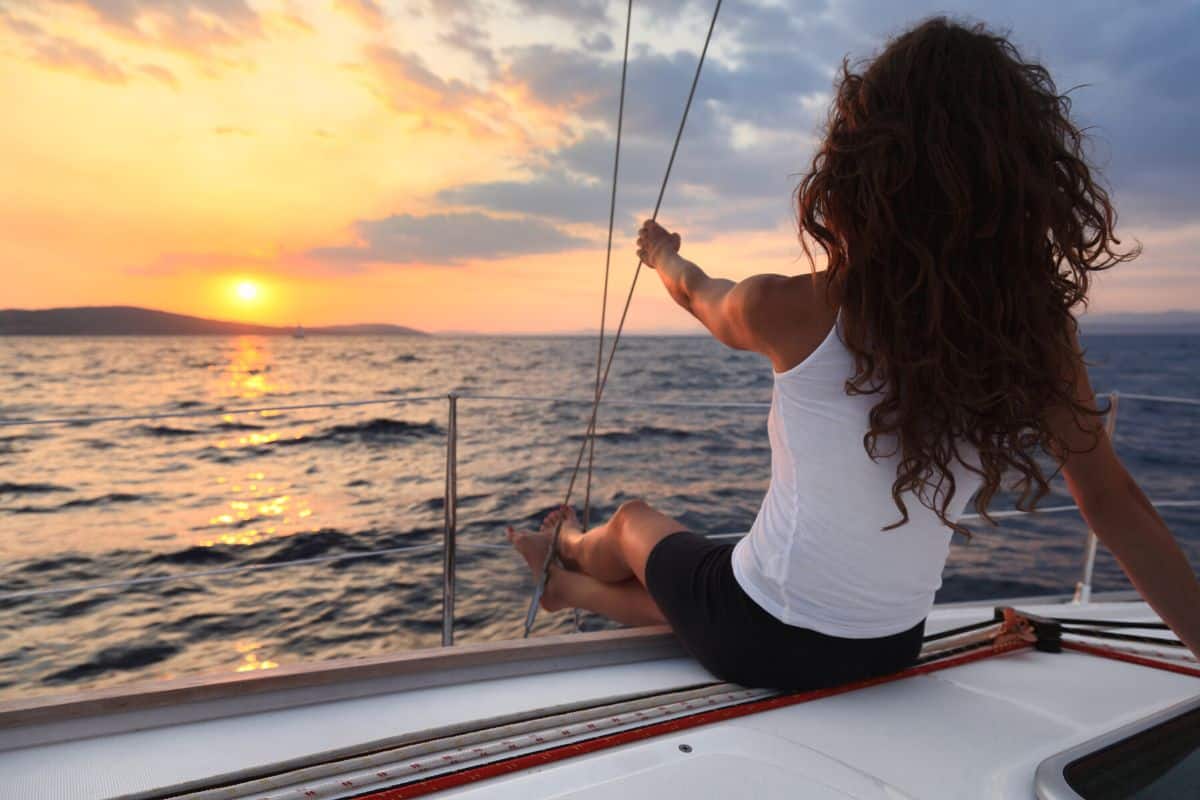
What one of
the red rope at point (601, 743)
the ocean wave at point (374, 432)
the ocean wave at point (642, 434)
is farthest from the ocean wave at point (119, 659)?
the ocean wave at point (642, 434)

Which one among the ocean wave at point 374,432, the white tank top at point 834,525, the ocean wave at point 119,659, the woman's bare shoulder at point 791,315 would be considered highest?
the woman's bare shoulder at point 791,315

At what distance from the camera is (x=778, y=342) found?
33.6 inches

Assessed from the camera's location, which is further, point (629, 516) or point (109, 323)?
point (109, 323)

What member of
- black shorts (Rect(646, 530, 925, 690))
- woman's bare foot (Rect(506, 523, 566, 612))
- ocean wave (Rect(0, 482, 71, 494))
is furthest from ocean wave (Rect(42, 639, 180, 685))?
ocean wave (Rect(0, 482, 71, 494))

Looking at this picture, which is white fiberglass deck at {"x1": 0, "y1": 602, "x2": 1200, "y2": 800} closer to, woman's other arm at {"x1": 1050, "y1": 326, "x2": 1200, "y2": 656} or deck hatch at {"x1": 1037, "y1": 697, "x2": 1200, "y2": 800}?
deck hatch at {"x1": 1037, "y1": 697, "x2": 1200, "y2": 800}

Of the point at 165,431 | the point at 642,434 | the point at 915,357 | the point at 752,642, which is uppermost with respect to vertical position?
the point at 915,357

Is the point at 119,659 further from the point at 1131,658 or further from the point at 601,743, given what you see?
the point at 1131,658

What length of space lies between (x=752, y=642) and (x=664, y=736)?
0.23 meters

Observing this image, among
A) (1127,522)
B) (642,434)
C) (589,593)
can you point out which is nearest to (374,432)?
(642,434)

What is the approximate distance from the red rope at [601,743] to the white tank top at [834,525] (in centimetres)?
8

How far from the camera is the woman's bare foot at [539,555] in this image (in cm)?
156

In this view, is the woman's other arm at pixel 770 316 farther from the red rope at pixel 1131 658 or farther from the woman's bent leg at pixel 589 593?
the red rope at pixel 1131 658

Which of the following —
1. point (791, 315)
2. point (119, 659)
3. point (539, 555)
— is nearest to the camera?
point (791, 315)

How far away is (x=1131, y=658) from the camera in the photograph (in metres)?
1.08
